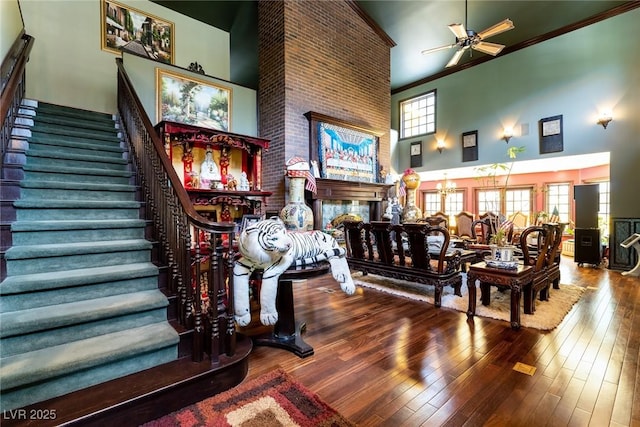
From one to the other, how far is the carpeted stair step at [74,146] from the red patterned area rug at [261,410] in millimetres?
3084

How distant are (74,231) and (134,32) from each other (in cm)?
484

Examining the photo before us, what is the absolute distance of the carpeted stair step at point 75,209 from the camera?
87.7 inches

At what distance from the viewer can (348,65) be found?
6.61 metres

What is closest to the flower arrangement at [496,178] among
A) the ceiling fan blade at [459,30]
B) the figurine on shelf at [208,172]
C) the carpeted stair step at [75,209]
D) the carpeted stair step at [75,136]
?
the ceiling fan blade at [459,30]

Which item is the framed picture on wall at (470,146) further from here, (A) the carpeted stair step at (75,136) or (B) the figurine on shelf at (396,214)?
(A) the carpeted stair step at (75,136)

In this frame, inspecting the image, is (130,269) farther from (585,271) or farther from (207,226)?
(585,271)

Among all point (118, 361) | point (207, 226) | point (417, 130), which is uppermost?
point (417, 130)

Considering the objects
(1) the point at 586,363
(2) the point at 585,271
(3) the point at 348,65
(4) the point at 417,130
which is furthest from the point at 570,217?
(1) the point at 586,363

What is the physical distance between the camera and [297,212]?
2.49 metres

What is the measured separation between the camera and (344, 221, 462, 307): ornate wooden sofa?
131 inches

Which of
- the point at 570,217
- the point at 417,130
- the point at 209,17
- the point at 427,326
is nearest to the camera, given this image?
the point at 427,326

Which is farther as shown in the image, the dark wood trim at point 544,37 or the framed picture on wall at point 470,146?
the framed picture on wall at point 470,146

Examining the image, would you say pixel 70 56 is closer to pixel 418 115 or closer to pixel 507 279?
pixel 507 279

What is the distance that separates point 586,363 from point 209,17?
332 inches
